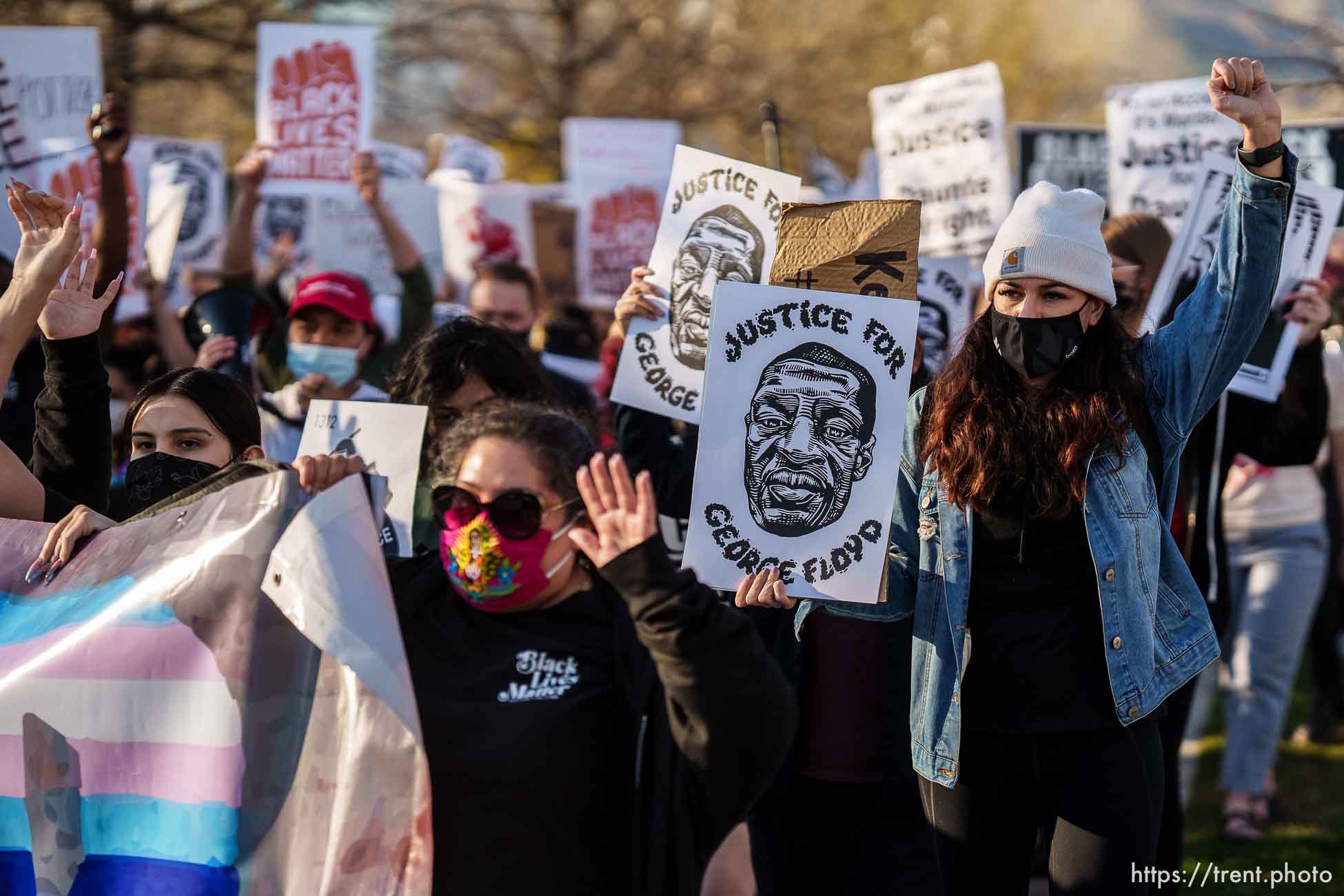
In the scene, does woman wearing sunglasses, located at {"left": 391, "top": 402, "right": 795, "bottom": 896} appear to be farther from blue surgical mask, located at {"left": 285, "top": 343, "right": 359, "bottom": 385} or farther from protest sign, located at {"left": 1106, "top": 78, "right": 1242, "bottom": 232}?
protest sign, located at {"left": 1106, "top": 78, "right": 1242, "bottom": 232}

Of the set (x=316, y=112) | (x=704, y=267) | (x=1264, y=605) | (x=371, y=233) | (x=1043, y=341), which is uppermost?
(x=316, y=112)

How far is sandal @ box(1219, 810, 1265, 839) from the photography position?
5637 mm

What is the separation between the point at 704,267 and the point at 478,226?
411cm

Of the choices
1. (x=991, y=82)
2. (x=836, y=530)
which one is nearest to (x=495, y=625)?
(x=836, y=530)

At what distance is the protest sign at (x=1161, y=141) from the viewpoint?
6309 millimetres

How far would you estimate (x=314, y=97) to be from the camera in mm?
7293

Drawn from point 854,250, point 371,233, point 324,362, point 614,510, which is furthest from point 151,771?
point 371,233

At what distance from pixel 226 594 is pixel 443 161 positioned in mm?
7381

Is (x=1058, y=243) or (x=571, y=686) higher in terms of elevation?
(x=1058, y=243)

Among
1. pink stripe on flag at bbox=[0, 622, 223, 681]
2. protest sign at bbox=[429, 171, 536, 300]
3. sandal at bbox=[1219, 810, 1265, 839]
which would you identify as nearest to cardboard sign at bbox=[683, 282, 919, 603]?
pink stripe on flag at bbox=[0, 622, 223, 681]

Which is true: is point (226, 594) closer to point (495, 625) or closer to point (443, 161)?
point (495, 625)

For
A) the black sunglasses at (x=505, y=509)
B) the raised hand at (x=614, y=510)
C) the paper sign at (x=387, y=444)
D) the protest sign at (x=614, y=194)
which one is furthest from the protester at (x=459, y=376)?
the protest sign at (x=614, y=194)

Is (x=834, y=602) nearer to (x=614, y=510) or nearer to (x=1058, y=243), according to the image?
(x=1058, y=243)

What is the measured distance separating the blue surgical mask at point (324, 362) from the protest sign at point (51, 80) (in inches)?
85.9
